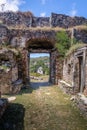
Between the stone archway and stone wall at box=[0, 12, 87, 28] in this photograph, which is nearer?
the stone archway

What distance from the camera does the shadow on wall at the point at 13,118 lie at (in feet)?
25.6

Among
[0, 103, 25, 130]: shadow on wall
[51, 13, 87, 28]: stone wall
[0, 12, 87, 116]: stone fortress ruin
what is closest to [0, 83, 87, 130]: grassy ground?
[0, 103, 25, 130]: shadow on wall

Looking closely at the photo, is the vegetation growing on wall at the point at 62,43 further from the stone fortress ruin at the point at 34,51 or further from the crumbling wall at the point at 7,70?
the crumbling wall at the point at 7,70

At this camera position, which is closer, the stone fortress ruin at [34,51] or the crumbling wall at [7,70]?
the stone fortress ruin at [34,51]

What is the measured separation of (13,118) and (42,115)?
1276 millimetres

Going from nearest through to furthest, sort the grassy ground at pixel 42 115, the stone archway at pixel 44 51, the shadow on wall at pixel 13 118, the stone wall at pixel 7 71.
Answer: the shadow on wall at pixel 13 118 < the grassy ground at pixel 42 115 < the stone wall at pixel 7 71 < the stone archway at pixel 44 51

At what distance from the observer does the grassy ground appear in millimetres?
7985

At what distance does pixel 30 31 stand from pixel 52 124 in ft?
34.9

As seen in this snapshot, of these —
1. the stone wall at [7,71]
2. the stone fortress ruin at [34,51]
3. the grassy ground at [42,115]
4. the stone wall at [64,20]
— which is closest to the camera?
the grassy ground at [42,115]

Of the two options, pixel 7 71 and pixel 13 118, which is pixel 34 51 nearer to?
pixel 7 71

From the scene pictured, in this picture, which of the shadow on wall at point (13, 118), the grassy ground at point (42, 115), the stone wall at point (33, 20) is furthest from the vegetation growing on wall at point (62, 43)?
the shadow on wall at point (13, 118)

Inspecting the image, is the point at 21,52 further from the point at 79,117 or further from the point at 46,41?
the point at 79,117

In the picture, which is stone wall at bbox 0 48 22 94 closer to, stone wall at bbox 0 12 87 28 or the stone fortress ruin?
the stone fortress ruin

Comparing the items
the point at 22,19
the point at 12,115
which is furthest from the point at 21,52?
the point at 12,115
